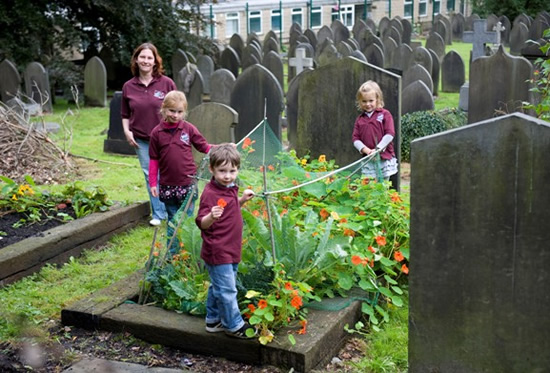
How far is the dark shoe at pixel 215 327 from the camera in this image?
4.36 metres

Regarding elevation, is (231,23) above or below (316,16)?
below

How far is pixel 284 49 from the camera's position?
29.5 meters

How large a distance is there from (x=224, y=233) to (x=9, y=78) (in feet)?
38.9

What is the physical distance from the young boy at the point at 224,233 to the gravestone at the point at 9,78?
11607mm

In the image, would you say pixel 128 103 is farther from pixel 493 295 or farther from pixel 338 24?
pixel 338 24

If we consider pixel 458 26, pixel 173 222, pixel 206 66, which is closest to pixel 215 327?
pixel 173 222

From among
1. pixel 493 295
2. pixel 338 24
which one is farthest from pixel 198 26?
pixel 493 295

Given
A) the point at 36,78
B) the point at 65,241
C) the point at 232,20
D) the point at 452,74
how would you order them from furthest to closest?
1. the point at 232,20
2. the point at 452,74
3. the point at 36,78
4. the point at 65,241

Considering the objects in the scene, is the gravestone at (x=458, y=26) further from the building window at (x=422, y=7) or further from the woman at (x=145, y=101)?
the woman at (x=145, y=101)

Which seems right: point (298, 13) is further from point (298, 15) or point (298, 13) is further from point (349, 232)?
point (349, 232)

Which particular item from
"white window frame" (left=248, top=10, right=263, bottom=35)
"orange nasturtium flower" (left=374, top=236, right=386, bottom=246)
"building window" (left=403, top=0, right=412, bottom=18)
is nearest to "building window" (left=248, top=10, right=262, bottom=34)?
"white window frame" (left=248, top=10, right=263, bottom=35)

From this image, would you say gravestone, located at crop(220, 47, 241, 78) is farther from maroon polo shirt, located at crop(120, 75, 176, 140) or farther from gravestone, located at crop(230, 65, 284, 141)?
maroon polo shirt, located at crop(120, 75, 176, 140)

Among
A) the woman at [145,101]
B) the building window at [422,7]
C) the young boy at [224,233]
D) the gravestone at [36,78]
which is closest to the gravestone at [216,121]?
the woman at [145,101]

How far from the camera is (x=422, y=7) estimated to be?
41.6 m
